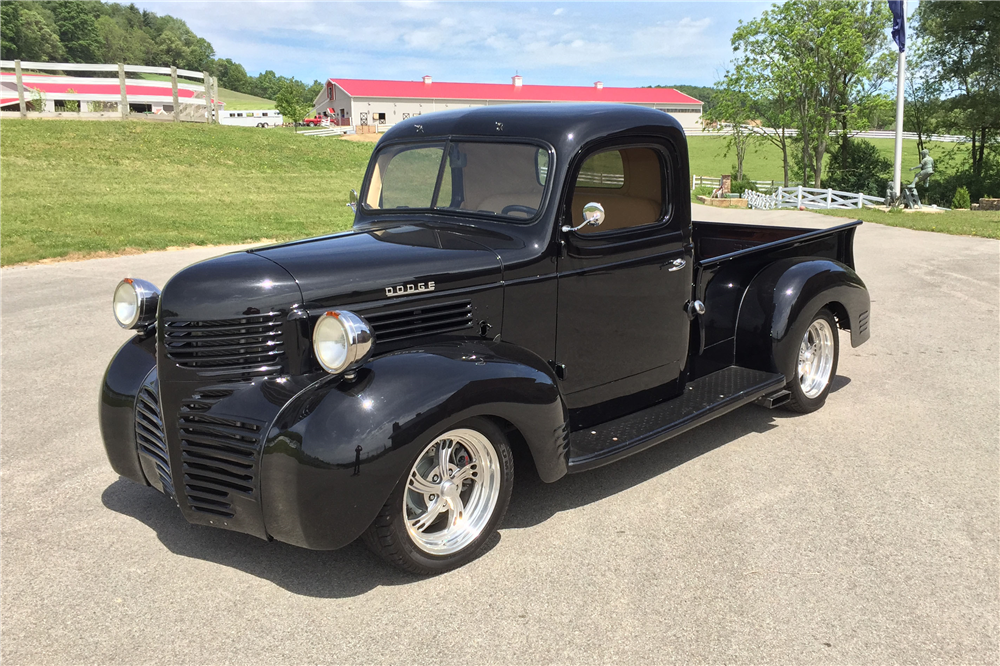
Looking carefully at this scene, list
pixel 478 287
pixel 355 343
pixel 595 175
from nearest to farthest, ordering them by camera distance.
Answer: pixel 355 343 < pixel 478 287 < pixel 595 175

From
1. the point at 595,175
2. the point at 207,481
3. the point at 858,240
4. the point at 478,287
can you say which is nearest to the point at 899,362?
the point at 595,175

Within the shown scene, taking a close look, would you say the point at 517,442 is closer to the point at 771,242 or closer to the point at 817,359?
the point at 771,242

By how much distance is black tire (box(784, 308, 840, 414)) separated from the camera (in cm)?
521

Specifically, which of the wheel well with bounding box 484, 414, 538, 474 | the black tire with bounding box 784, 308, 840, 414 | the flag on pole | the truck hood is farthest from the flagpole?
the truck hood

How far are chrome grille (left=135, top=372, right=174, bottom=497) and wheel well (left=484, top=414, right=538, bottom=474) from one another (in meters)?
1.49

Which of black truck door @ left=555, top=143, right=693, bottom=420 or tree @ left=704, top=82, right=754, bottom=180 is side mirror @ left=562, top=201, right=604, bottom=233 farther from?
tree @ left=704, top=82, right=754, bottom=180

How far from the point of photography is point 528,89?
70938 mm

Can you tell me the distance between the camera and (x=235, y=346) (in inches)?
133

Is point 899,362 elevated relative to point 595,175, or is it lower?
lower

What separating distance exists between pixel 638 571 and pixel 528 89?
7131cm

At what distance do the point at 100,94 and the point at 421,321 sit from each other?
43779 millimetres

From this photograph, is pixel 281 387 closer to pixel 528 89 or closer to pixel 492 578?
pixel 492 578

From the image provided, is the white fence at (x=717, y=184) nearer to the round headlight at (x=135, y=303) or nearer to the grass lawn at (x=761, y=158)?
the grass lawn at (x=761, y=158)

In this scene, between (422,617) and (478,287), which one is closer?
(422,617)
